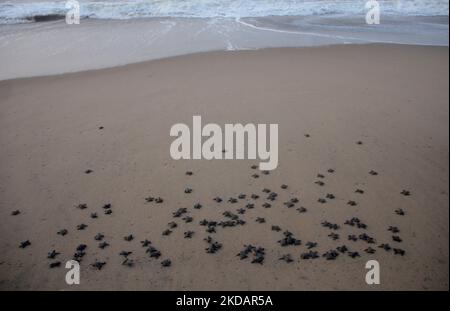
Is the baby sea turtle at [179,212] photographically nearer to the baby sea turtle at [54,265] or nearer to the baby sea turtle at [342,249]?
the baby sea turtle at [54,265]

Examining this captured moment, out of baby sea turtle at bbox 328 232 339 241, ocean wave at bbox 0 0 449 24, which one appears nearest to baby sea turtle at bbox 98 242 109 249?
baby sea turtle at bbox 328 232 339 241

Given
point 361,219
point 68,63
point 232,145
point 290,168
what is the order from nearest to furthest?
1. point 361,219
2. point 290,168
3. point 232,145
4. point 68,63

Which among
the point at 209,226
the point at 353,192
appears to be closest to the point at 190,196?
the point at 209,226

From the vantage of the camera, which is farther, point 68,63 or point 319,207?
point 68,63

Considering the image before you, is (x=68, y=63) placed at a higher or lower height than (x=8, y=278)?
higher

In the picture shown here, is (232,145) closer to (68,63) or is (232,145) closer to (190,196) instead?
(190,196)

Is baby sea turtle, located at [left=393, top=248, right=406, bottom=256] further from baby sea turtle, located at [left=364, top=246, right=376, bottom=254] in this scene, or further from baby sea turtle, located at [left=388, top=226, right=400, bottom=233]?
baby sea turtle, located at [left=388, top=226, right=400, bottom=233]
